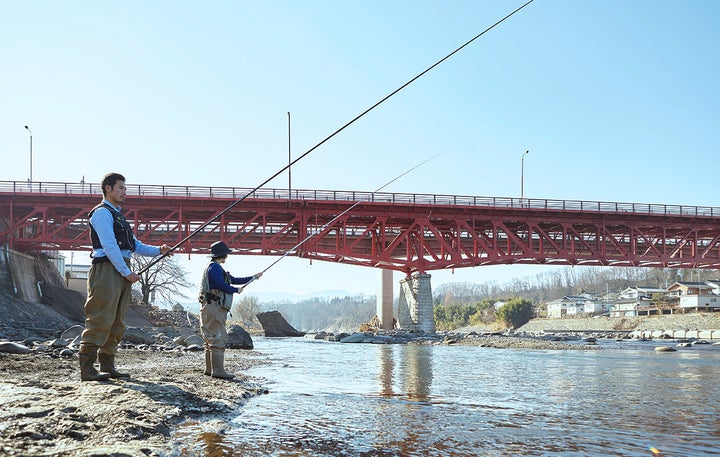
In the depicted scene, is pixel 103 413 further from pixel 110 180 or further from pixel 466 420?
pixel 466 420

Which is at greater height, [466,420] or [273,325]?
[466,420]

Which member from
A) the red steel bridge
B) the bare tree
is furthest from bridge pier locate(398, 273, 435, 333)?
the bare tree

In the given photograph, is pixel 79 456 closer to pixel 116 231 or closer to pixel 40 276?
pixel 116 231

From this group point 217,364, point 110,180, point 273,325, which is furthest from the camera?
point 273,325

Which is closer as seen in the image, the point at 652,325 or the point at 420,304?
the point at 420,304

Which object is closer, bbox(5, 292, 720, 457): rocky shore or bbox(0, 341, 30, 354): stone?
bbox(5, 292, 720, 457): rocky shore

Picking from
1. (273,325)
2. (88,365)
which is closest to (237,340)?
(88,365)

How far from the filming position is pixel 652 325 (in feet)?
221

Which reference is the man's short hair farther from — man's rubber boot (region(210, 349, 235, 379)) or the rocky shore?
man's rubber boot (region(210, 349, 235, 379))

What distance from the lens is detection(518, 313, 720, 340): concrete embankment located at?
5553cm

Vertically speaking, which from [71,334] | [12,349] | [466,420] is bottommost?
[71,334]

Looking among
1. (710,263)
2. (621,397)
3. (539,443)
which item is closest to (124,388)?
(539,443)

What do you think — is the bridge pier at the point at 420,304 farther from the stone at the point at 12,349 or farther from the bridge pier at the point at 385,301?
the stone at the point at 12,349

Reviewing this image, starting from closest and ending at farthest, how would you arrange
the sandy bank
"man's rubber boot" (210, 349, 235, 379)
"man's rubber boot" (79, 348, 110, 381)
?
the sandy bank → "man's rubber boot" (79, 348, 110, 381) → "man's rubber boot" (210, 349, 235, 379)
